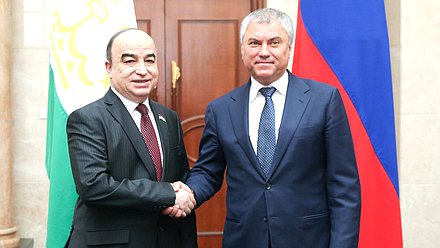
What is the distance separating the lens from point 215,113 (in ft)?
7.24

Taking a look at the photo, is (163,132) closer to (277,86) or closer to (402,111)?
(277,86)

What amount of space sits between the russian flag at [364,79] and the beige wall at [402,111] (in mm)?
1405

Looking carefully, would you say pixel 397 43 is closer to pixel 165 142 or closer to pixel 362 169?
pixel 362 169

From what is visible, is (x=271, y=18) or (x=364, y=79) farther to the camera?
(x=364, y=79)

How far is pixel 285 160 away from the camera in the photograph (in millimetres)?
2004

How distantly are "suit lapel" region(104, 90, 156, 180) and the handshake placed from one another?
11cm

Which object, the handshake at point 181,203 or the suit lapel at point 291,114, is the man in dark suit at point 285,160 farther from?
the handshake at point 181,203

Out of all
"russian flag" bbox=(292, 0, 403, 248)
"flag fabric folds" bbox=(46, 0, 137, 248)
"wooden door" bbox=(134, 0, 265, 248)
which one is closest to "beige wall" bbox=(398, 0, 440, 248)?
"wooden door" bbox=(134, 0, 265, 248)

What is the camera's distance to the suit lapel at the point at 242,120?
2031 millimetres

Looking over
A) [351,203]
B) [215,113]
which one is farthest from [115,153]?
[351,203]

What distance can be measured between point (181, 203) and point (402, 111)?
2508mm

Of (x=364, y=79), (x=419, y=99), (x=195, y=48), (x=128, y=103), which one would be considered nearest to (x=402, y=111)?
(x=419, y=99)

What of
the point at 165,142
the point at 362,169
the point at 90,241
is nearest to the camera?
the point at 90,241

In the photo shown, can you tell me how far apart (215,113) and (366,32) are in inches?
39.4
